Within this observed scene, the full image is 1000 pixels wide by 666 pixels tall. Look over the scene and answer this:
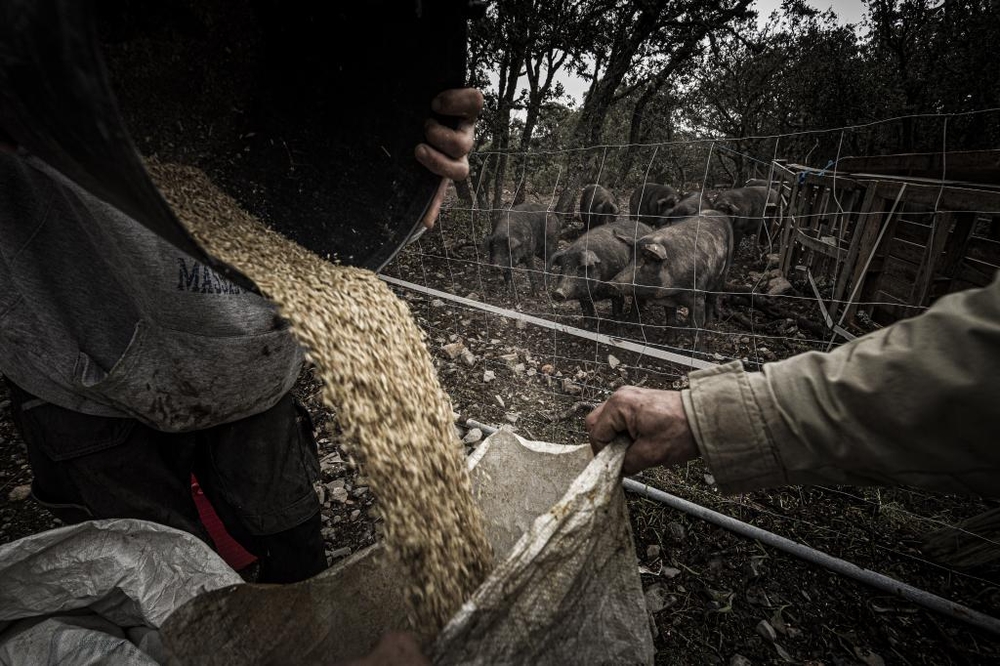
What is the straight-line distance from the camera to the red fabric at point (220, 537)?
8.01ft

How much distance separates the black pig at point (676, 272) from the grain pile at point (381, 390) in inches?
179

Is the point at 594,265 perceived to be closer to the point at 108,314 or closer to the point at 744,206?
the point at 108,314

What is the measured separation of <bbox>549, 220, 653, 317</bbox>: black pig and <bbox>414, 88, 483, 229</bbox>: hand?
4.32 m

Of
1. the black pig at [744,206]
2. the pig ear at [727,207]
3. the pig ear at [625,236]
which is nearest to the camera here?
the pig ear at [625,236]

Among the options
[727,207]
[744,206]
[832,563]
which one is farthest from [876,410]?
[744,206]

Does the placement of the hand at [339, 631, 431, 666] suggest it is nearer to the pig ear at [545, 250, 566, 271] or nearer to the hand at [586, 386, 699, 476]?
the hand at [586, 386, 699, 476]

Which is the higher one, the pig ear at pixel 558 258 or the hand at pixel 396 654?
the pig ear at pixel 558 258

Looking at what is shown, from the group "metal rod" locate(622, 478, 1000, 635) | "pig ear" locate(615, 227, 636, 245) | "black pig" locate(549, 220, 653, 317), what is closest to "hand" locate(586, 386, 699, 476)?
"metal rod" locate(622, 478, 1000, 635)

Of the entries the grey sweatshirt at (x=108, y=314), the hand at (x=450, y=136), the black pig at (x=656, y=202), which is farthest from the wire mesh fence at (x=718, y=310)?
the black pig at (x=656, y=202)

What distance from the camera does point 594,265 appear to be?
667 cm

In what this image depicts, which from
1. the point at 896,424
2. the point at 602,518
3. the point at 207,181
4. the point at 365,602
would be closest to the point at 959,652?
the point at 896,424

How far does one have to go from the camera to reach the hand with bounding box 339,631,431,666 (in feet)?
3.28

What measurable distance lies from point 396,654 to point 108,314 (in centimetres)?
141

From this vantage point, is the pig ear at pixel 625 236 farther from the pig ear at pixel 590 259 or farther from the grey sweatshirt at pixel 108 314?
the grey sweatshirt at pixel 108 314
